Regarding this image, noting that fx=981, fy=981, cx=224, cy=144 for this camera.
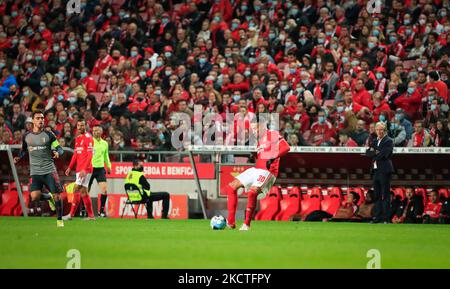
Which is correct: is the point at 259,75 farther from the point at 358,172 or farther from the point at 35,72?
the point at 35,72

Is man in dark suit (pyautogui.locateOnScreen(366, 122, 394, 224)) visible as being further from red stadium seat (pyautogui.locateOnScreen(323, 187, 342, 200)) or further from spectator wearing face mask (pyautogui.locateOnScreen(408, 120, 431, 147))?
red stadium seat (pyautogui.locateOnScreen(323, 187, 342, 200))

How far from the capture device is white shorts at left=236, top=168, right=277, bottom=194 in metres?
18.5

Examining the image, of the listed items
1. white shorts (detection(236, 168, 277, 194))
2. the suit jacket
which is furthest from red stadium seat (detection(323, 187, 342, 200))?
white shorts (detection(236, 168, 277, 194))

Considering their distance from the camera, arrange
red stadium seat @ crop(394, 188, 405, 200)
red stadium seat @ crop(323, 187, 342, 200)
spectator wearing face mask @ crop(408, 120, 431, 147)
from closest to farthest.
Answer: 1. spectator wearing face mask @ crop(408, 120, 431, 147)
2. red stadium seat @ crop(394, 188, 405, 200)
3. red stadium seat @ crop(323, 187, 342, 200)

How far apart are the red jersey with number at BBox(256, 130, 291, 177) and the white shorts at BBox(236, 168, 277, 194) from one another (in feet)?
0.53

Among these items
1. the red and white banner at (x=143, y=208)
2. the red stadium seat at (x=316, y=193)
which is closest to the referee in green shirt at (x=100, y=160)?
the red and white banner at (x=143, y=208)

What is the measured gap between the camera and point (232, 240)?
1581 cm

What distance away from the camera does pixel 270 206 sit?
82.7 ft

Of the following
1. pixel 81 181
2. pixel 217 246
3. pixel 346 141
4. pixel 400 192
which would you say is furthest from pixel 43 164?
pixel 400 192

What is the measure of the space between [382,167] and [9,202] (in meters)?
10.4

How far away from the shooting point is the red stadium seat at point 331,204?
24641 mm

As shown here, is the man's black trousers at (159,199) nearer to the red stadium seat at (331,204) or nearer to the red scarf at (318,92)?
the red stadium seat at (331,204)

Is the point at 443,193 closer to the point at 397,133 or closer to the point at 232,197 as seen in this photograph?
the point at 397,133
